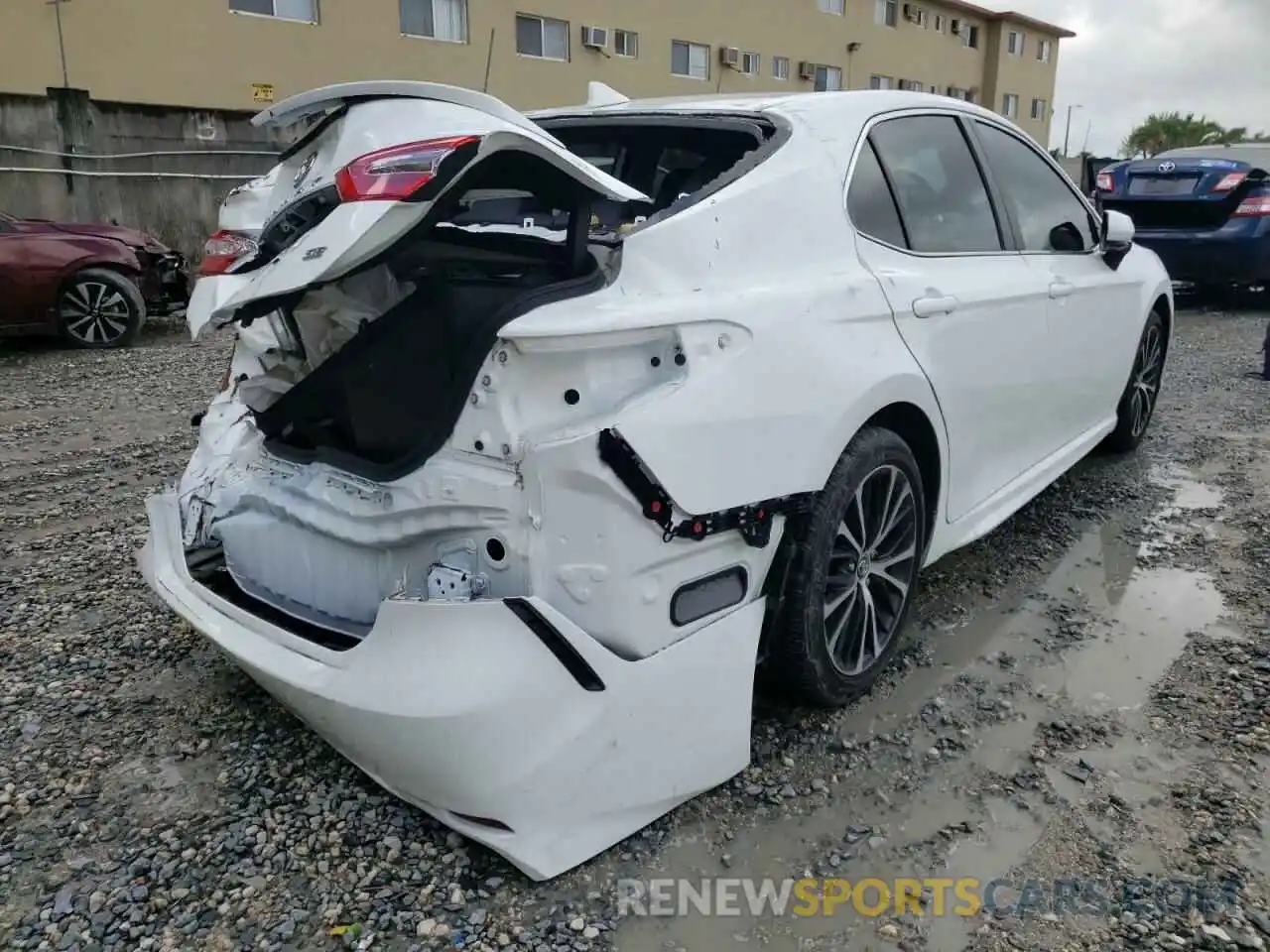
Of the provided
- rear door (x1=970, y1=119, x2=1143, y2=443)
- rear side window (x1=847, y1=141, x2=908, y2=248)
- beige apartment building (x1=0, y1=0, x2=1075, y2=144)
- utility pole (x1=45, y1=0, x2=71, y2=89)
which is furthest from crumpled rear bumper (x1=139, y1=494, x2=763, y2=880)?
utility pole (x1=45, y1=0, x2=71, y2=89)

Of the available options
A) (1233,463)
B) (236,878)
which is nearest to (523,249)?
(236,878)

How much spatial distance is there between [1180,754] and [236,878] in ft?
7.81

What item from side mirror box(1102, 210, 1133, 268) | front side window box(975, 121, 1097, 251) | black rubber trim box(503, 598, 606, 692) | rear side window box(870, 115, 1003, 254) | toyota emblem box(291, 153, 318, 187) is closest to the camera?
black rubber trim box(503, 598, 606, 692)

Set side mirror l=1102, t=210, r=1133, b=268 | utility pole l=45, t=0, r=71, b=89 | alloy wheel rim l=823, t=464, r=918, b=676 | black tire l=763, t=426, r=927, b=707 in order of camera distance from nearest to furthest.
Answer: black tire l=763, t=426, r=927, b=707 → alloy wheel rim l=823, t=464, r=918, b=676 → side mirror l=1102, t=210, r=1133, b=268 → utility pole l=45, t=0, r=71, b=89

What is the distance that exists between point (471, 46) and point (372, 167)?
15782mm

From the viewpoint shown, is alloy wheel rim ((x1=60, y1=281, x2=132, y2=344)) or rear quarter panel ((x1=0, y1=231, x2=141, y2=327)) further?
alloy wheel rim ((x1=60, y1=281, x2=132, y2=344))

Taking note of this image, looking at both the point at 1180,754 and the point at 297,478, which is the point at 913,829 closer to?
the point at 1180,754

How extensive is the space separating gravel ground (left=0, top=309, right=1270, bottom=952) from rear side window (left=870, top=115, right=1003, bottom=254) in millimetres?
1282

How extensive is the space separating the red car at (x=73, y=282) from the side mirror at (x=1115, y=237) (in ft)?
26.7

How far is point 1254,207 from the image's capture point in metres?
8.80

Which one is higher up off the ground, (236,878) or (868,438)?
(868,438)

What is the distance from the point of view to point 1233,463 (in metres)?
5.02

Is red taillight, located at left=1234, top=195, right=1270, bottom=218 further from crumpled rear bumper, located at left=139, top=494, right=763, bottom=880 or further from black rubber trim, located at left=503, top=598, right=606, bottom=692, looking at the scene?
black rubber trim, located at left=503, top=598, right=606, bottom=692

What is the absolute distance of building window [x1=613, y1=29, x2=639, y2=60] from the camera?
18.5 meters
